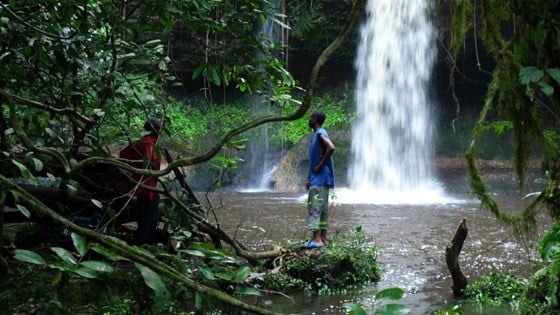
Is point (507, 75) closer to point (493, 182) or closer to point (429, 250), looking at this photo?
point (429, 250)

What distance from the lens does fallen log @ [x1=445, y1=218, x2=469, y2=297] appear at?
5.10m

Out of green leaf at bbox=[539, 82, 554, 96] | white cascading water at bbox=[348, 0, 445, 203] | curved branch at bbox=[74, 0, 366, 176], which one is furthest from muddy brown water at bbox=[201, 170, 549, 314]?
white cascading water at bbox=[348, 0, 445, 203]

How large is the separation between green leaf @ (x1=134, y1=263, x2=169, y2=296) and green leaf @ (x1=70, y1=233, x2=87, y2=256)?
16 cm

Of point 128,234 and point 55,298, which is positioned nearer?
point 55,298

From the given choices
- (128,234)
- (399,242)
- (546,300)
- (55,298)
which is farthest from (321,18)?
(55,298)

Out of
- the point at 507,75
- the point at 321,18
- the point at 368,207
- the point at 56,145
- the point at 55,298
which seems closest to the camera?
the point at 55,298

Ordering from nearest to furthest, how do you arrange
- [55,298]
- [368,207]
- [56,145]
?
[55,298] → [56,145] → [368,207]

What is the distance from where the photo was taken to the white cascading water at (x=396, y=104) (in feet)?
59.4

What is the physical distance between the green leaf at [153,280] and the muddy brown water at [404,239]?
197cm

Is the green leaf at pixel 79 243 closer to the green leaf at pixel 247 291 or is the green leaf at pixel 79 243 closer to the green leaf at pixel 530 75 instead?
the green leaf at pixel 247 291

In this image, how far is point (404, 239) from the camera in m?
8.14

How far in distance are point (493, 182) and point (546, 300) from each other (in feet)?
45.2

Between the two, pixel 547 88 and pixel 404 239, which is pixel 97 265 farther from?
pixel 404 239

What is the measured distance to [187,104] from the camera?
21969 millimetres
